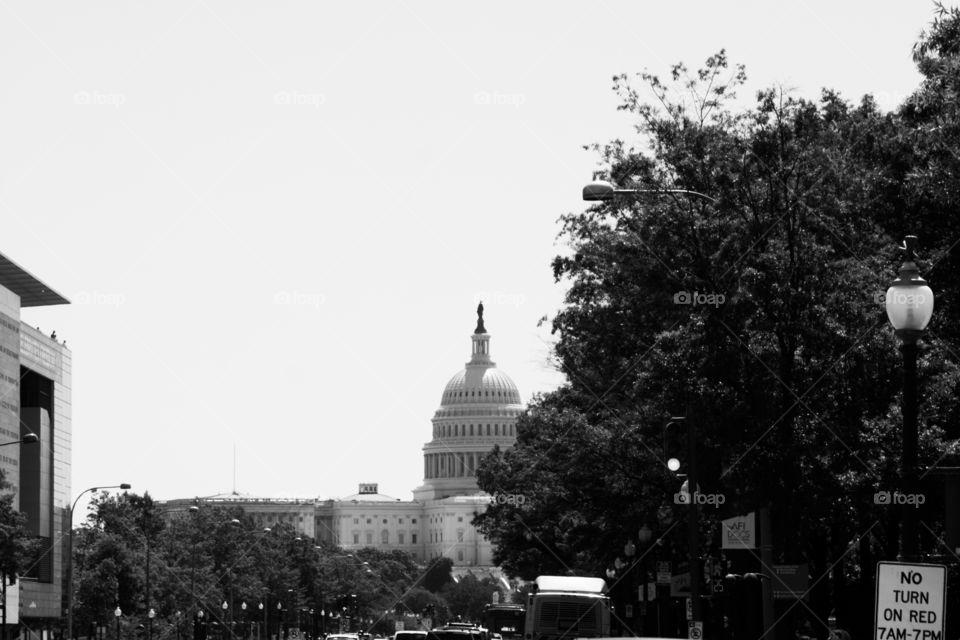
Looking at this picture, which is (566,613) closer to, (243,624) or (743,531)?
(743,531)

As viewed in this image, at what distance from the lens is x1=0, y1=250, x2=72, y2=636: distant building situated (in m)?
111

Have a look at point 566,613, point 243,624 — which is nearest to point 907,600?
point 566,613

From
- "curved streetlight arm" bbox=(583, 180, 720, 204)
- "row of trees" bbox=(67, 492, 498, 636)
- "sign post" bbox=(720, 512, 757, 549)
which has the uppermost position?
"curved streetlight arm" bbox=(583, 180, 720, 204)

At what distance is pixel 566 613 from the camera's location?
4803 cm

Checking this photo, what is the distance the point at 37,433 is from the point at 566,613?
3150 inches

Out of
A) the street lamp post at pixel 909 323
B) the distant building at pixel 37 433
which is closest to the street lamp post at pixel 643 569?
the street lamp post at pixel 909 323

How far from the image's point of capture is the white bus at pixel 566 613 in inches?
1886

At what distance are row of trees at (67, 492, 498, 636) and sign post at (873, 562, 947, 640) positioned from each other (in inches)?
2935

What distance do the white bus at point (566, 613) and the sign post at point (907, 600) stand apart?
32169mm

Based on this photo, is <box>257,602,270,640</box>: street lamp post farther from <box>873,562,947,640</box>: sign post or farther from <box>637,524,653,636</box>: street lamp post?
<box>873,562,947,640</box>: sign post

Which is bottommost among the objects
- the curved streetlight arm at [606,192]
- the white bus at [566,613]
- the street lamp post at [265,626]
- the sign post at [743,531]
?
the street lamp post at [265,626]

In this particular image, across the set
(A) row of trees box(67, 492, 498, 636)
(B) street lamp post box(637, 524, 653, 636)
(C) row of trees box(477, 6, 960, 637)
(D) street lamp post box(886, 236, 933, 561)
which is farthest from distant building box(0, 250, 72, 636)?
(D) street lamp post box(886, 236, 933, 561)

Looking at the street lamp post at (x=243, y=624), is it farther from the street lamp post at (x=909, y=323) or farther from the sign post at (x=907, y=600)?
the sign post at (x=907, y=600)

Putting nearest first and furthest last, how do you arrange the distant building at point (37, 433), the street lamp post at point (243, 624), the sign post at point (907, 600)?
the sign post at point (907, 600) → the distant building at point (37, 433) → the street lamp post at point (243, 624)
